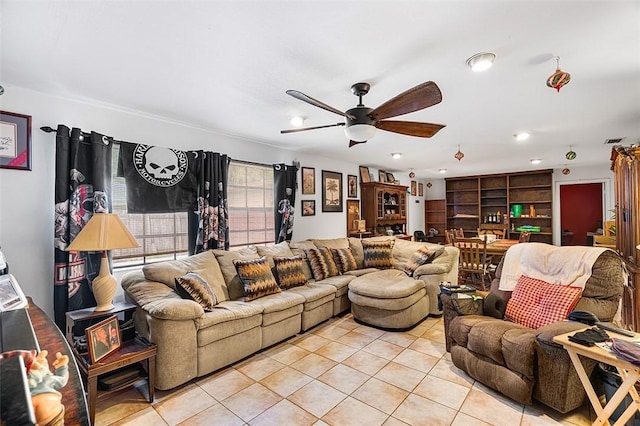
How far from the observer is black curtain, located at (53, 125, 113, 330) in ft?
8.37

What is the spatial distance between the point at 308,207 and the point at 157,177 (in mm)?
2455

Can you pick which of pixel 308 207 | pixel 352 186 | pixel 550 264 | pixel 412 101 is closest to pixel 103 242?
pixel 412 101

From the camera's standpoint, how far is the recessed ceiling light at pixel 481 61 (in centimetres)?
194

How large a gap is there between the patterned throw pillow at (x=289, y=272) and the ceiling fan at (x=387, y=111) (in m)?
1.87

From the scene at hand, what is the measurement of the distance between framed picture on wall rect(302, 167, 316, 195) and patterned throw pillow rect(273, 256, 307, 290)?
1599 millimetres

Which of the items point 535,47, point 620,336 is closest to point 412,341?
point 620,336

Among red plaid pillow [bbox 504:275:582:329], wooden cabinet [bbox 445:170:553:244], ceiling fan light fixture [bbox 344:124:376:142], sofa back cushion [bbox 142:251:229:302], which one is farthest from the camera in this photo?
wooden cabinet [bbox 445:170:553:244]

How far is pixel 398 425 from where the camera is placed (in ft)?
6.29

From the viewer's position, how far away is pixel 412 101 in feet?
6.51

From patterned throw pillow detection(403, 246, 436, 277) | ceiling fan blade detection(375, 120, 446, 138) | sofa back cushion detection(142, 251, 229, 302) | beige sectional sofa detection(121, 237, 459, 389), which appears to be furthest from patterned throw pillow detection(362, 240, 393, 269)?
ceiling fan blade detection(375, 120, 446, 138)

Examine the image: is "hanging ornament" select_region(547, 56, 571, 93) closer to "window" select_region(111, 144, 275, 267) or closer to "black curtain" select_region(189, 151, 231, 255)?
"black curtain" select_region(189, 151, 231, 255)

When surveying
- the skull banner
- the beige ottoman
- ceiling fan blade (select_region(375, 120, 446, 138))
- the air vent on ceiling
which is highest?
the air vent on ceiling

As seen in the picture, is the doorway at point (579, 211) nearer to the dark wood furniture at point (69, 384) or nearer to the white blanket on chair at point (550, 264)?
the white blanket on chair at point (550, 264)

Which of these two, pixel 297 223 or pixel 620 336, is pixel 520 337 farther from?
pixel 297 223
